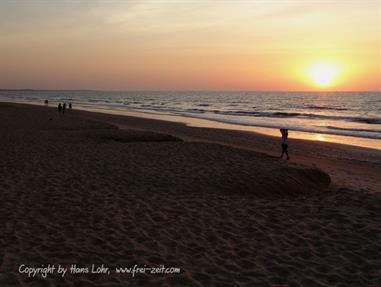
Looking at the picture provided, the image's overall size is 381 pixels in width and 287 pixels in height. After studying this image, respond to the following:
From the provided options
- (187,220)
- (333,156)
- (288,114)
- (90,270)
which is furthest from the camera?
(288,114)

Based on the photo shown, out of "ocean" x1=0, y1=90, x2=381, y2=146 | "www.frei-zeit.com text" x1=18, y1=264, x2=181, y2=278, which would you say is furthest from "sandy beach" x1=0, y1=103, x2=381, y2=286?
"ocean" x1=0, y1=90, x2=381, y2=146

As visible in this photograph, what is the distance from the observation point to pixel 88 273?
5.41 meters

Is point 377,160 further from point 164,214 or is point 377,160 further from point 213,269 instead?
point 213,269

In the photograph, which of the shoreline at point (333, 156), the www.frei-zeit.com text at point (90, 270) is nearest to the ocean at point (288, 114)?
the shoreline at point (333, 156)

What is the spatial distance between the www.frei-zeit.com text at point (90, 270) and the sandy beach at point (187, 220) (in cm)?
5

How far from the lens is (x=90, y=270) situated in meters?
5.49

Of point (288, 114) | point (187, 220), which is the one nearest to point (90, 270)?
point (187, 220)

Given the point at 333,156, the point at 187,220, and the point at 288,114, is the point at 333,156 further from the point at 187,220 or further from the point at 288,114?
the point at 288,114

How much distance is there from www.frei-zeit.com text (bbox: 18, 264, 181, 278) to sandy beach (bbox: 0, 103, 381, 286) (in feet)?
0.15

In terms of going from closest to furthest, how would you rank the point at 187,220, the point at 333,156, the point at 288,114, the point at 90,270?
the point at 90,270 → the point at 187,220 → the point at 333,156 → the point at 288,114

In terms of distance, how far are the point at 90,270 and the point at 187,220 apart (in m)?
2.66

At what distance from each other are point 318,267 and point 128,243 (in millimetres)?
3211

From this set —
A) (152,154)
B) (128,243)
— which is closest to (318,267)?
(128,243)

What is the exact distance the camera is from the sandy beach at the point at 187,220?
5.63 meters
